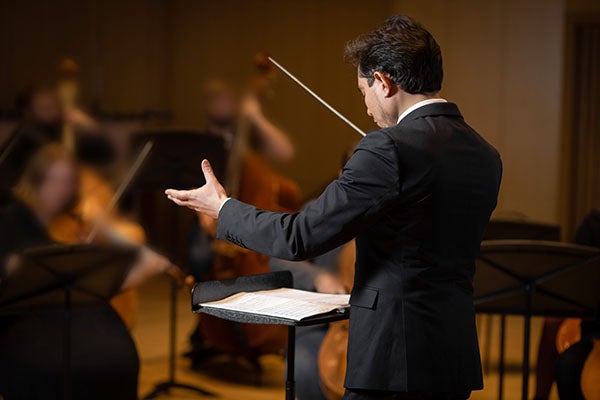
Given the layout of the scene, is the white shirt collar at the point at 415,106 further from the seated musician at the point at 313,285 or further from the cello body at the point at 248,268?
the cello body at the point at 248,268

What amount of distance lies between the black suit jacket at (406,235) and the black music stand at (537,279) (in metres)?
0.94

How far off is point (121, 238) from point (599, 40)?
352 cm

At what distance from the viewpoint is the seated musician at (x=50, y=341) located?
304 centimetres

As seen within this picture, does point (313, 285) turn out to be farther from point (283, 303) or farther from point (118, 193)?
point (283, 303)

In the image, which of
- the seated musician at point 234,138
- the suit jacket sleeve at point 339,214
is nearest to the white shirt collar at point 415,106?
the suit jacket sleeve at point 339,214

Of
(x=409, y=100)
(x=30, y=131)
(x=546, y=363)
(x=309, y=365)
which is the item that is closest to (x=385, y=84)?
(x=409, y=100)

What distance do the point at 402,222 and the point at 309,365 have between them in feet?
4.98

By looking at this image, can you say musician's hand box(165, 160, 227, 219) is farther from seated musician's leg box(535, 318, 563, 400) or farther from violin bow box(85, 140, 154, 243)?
seated musician's leg box(535, 318, 563, 400)

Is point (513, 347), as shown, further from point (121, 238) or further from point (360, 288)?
point (360, 288)

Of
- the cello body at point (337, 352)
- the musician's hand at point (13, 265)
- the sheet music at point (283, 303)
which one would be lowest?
the cello body at point (337, 352)

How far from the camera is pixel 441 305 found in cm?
186

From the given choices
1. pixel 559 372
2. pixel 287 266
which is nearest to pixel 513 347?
pixel 559 372

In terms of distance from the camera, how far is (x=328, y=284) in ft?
9.96

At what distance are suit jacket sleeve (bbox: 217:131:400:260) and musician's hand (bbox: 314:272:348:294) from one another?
46.0 inches
